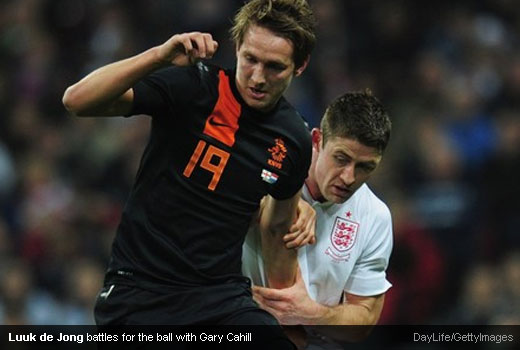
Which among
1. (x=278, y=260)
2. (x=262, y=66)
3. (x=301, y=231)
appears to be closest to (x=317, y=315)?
(x=278, y=260)

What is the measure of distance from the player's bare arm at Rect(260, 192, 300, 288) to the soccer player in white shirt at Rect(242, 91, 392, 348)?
2.1 inches

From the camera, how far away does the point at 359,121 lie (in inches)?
173

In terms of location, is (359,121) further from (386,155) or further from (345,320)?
(386,155)

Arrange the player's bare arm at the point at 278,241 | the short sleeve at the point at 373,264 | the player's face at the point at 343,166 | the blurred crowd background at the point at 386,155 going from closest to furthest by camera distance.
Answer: the player's bare arm at the point at 278,241 < the player's face at the point at 343,166 < the short sleeve at the point at 373,264 < the blurred crowd background at the point at 386,155

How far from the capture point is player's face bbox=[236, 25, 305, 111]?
3.90m

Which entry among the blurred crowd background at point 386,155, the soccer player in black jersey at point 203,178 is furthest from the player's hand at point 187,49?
the blurred crowd background at point 386,155

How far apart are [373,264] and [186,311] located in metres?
1.07

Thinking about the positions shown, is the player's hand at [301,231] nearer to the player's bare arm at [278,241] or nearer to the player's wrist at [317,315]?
the player's bare arm at [278,241]

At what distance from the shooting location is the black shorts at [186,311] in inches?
152

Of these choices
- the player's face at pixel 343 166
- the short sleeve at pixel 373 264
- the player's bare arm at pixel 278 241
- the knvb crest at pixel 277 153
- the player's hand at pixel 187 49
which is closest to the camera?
the player's hand at pixel 187 49

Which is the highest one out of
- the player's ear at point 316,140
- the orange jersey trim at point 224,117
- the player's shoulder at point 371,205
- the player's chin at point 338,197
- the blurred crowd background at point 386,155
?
the blurred crowd background at point 386,155

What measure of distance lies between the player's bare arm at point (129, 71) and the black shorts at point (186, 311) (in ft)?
2.19

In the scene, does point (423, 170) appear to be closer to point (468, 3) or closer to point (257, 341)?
point (468, 3)

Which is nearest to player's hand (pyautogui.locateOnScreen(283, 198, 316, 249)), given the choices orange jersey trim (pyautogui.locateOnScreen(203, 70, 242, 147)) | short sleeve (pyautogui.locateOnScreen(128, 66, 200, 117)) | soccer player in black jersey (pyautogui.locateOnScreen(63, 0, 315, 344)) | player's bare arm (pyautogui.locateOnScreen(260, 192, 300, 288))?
player's bare arm (pyautogui.locateOnScreen(260, 192, 300, 288))
